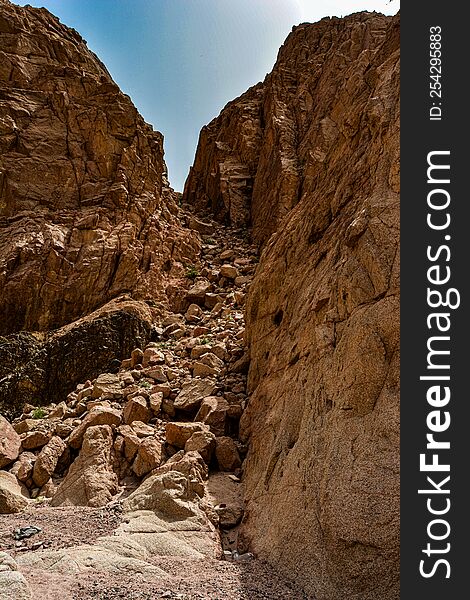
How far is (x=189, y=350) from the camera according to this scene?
38.7ft

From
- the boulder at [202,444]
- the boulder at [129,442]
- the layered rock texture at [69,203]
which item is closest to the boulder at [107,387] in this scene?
the layered rock texture at [69,203]

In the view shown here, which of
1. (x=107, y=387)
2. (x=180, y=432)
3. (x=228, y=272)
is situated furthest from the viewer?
(x=228, y=272)

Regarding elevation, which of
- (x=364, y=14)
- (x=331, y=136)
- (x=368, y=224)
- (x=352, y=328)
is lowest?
(x=352, y=328)

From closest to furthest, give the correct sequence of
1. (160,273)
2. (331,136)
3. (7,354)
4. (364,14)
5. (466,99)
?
(466,99)
(7,354)
(160,273)
(331,136)
(364,14)

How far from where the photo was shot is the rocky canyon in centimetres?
444

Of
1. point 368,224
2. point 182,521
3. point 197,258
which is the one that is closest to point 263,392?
point 182,521

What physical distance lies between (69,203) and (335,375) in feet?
41.0

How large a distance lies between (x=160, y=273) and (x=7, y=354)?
212 inches

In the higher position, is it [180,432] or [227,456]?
[180,432]

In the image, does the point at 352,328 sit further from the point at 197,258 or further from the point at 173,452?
the point at 197,258

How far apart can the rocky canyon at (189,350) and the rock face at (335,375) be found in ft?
0.10

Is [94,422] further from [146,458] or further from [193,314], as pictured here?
[193,314]

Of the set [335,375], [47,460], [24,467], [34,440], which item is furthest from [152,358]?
[335,375]

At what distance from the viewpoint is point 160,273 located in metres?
15.2
